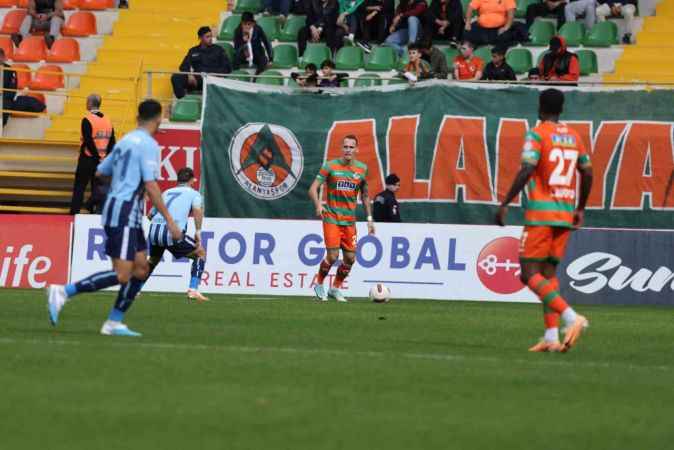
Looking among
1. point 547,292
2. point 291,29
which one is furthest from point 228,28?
point 547,292

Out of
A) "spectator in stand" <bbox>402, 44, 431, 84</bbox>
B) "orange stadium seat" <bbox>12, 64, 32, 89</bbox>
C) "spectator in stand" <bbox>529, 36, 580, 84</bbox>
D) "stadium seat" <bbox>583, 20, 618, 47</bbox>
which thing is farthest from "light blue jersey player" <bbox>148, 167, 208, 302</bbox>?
"orange stadium seat" <bbox>12, 64, 32, 89</bbox>

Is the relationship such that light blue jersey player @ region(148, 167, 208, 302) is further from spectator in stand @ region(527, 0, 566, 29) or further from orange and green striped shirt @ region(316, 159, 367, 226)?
spectator in stand @ region(527, 0, 566, 29)

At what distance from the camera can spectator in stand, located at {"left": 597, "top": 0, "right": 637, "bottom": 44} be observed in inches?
1108

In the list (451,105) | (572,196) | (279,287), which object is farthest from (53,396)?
(451,105)

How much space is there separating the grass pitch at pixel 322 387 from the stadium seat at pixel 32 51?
15678 mm

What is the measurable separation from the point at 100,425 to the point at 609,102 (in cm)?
1744

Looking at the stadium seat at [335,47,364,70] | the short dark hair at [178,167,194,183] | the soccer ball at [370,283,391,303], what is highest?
the stadium seat at [335,47,364,70]

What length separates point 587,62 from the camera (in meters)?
26.8

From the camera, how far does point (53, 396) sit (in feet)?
29.0

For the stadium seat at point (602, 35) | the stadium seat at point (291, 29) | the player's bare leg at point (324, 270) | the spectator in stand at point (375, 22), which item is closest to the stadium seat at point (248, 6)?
the stadium seat at point (291, 29)

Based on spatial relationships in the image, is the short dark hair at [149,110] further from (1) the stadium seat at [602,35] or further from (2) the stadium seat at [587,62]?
(1) the stadium seat at [602,35]

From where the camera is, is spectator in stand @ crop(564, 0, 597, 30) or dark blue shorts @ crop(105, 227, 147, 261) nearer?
dark blue shorts @ crop(105, 227, 147, 261)

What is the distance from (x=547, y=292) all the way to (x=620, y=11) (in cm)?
1656

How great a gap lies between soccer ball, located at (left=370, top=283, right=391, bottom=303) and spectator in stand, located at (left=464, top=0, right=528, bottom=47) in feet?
24.3
